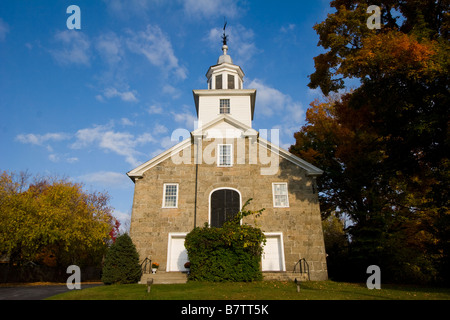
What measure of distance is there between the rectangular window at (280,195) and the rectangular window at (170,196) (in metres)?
5.98

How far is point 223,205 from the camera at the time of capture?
680 inches

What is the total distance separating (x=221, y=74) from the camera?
2450 cm

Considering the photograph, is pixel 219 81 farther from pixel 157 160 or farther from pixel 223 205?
pixel 223 205

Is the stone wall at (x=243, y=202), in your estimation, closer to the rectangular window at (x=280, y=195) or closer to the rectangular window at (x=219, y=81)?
the rectangular window at (x=280, y=195)

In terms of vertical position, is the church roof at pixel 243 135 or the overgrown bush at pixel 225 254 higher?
the church roof at pixel 243 135

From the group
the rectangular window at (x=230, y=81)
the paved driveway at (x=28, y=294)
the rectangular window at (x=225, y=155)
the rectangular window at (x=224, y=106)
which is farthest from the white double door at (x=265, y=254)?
the rectangular window at (x=230, y=81)

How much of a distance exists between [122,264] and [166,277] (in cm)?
232

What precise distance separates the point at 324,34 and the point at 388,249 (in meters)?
13.1

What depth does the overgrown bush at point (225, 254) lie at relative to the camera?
13.9m

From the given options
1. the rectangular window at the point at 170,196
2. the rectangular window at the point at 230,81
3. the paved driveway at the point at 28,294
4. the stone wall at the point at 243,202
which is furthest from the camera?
the rectangular window at the point at 230,81

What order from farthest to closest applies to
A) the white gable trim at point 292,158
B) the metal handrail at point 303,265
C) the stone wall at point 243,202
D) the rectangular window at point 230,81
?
the rectangular window at point 230,81
the white gable trim at point 292,158
the stone wall at point 243,202
the metal handrail at point 303,265

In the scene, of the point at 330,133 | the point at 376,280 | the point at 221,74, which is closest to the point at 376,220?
the point at 376,280

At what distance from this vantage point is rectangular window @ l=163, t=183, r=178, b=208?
1762 centimetres

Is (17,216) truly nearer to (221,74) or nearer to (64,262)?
(64,262)
